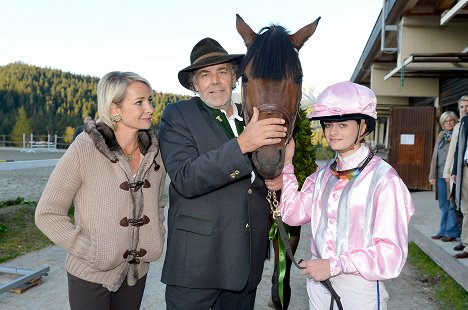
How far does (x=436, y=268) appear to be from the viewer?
4.63 metres

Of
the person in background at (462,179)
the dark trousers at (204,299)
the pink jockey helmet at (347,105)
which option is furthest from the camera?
the person in background at (462,179)

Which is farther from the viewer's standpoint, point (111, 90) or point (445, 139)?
point (445, 139)

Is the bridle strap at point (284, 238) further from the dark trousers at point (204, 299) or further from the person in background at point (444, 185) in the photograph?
the person in background at point (444, 185)

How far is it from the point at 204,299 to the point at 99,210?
0.66 metres

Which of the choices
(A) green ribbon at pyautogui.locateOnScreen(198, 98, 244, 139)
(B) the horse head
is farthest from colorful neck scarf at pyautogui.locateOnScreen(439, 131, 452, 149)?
(A) green ribbon at pyautogui.locateOnScreen(198, 98, 244, 139)

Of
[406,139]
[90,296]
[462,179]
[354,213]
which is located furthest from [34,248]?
[406,139]

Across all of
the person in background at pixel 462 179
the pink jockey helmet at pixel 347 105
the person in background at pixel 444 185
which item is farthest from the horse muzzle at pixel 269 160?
the person in background at pixel 444 185

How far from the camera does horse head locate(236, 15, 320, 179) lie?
1.66 m

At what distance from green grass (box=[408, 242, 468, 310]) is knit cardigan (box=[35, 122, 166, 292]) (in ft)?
10.5

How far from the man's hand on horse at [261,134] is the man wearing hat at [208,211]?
0.05m

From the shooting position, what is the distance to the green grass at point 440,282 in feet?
11.9

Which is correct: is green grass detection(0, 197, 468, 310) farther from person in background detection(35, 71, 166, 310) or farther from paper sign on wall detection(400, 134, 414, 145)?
paper sign on wall detection(400, 134, 414, 145)

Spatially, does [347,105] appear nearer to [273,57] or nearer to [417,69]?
[273,57]

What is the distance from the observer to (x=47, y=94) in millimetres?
71000
